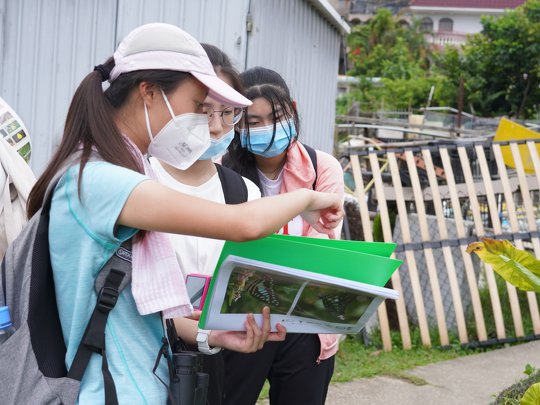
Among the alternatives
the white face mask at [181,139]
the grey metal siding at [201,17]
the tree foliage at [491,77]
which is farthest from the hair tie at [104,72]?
the tree foliage at [491,77]

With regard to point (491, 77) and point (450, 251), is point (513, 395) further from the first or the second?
point (491, 77)

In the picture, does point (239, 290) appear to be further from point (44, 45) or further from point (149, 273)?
point (44, 45)

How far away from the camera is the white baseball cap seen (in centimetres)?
186

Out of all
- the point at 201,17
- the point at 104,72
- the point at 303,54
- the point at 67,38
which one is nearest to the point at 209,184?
the point at 104,72

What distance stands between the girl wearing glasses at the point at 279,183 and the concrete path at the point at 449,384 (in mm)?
1957

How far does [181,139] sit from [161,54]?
9.8 inches

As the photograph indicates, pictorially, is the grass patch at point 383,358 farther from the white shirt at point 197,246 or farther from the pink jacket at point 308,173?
the white shirt at point 197,246

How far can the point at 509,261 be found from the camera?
2996 mm

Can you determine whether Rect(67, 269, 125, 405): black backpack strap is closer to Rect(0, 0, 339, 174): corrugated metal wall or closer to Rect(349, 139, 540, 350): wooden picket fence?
Rect(0, 0, 339, 174): corrugated metal wall

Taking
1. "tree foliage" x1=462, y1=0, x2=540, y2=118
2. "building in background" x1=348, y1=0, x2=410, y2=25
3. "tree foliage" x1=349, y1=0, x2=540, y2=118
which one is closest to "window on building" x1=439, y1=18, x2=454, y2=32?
"building in background" x1=348, y1=0, x2=410, y2=25

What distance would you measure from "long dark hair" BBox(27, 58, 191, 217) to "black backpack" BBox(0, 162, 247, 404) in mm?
82

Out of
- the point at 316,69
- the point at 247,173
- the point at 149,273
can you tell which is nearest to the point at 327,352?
the point at 247,173

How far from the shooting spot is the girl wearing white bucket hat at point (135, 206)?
1699 millimetres

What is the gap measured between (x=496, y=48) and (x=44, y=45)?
87.9ft
